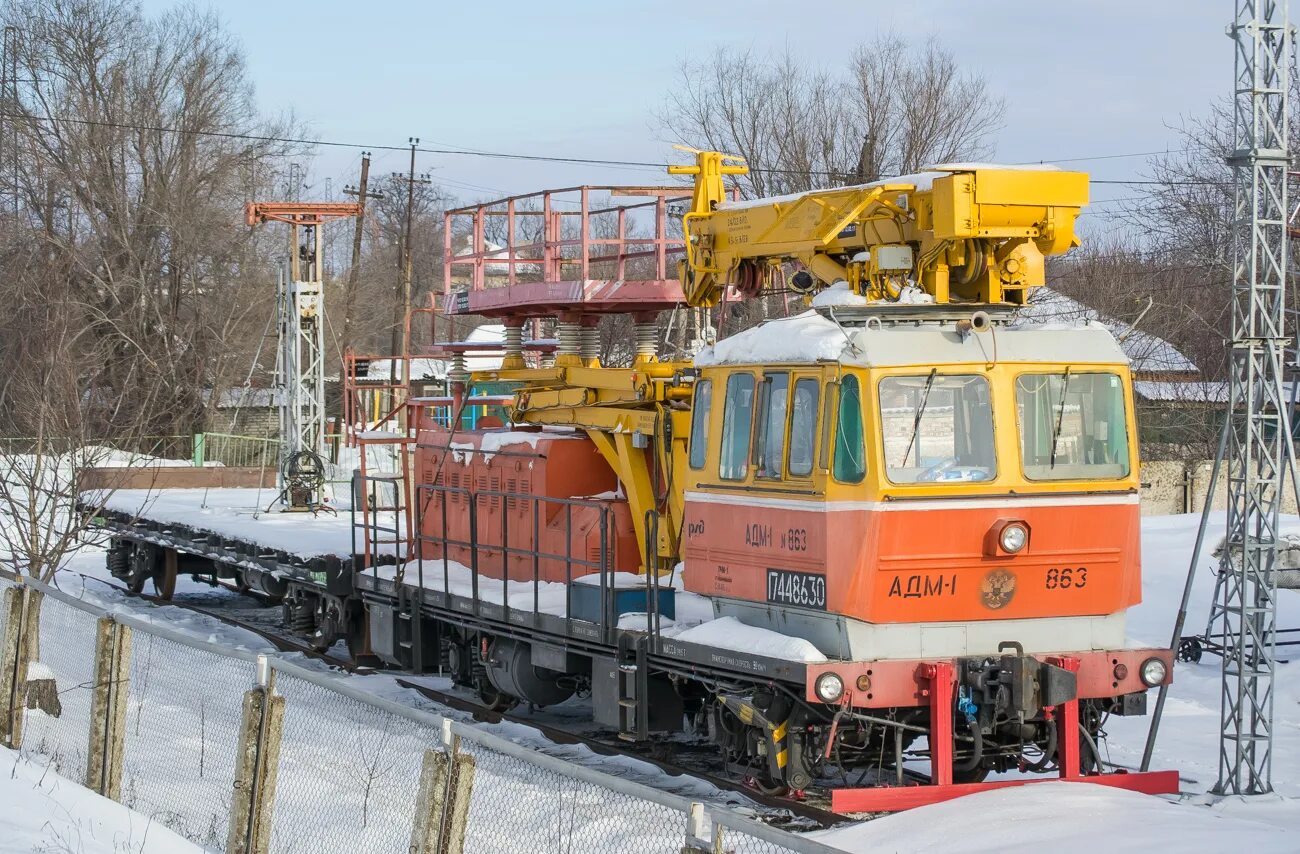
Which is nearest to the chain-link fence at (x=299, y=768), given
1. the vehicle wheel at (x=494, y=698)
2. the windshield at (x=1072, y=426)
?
the vehicle wheel at (x=494, y=698)

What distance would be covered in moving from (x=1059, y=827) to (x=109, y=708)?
19.1 ft

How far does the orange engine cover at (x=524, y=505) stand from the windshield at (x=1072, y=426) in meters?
3.25

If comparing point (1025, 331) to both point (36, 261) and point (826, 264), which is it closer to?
point (826, 264)

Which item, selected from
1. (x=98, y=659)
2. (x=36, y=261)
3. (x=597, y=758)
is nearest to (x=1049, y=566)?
(x=597, y=758)

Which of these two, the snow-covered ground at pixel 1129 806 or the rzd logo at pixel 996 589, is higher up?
the rzd logo at pixel 996 589

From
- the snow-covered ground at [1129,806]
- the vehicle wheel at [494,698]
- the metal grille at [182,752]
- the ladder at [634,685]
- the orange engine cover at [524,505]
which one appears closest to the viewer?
the snow-covered ground at [1129,806]

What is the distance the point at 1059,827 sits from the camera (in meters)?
8.24

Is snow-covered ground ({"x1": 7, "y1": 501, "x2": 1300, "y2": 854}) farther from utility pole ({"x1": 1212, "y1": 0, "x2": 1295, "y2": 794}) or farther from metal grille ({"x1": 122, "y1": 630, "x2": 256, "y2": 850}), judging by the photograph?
metal grille ({"x1": 122, "y1": 630, "x2": 256, "y2": 850})

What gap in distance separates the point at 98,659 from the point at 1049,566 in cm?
615

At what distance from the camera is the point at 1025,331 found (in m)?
9.84

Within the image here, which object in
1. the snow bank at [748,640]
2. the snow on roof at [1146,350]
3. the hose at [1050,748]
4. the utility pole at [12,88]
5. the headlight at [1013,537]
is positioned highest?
the utility pole at [12,88]

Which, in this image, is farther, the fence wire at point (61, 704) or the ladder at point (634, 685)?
the ladder at point (634, 685)

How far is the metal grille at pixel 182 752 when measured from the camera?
A: 9.33 meters

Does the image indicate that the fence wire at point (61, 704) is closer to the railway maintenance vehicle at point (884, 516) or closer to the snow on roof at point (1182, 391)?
the railway maintenance vehicle at point (884, 516)
